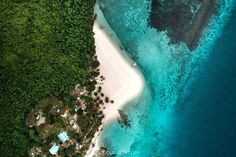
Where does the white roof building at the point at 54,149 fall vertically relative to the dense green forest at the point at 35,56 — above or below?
below

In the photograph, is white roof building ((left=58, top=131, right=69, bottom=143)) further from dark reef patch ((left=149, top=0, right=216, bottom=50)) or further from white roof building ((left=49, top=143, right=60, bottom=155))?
dark reef patch ((left=149, top=0, right=216, bottom=50))

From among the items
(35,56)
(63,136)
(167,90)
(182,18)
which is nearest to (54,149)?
(63,136)

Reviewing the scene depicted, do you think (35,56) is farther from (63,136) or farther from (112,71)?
(63,136)

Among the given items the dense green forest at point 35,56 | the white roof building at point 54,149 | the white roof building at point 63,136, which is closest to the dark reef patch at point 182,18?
the dense green forest at point 35,56

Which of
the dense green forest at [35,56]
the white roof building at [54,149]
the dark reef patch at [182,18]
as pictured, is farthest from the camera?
the dark reef patch at [182,18]

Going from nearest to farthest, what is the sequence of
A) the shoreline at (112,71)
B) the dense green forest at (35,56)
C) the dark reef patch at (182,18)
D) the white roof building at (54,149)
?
1. the dense green forest at (35,56)
2. the white roof building at (54,149)
3. the shoreline at (112,71)
4. the dark reef patch at (182,18)

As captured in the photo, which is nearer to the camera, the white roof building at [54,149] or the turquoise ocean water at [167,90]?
the white roof building at [54,149]

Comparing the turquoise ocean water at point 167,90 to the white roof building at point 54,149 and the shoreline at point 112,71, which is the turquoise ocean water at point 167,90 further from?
the white roof building at point 54,149
